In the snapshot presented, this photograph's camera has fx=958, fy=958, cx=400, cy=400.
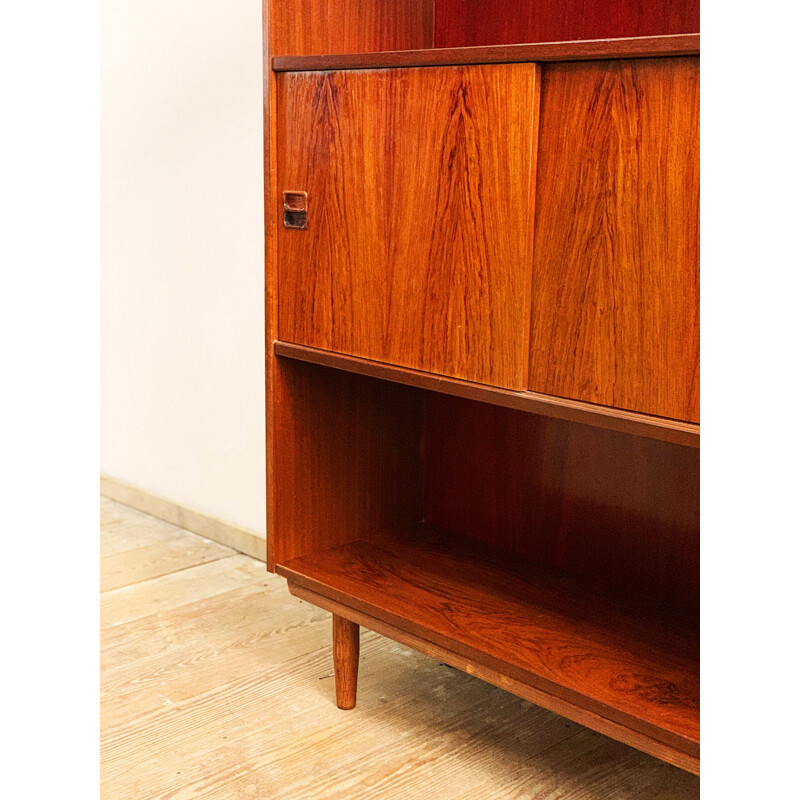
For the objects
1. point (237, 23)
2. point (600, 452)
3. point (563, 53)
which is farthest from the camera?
point (237, 23)

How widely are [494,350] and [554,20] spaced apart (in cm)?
65

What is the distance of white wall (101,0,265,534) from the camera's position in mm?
2395

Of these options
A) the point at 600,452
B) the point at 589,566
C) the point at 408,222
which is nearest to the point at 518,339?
the point at 408,222

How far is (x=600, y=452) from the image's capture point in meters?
1.64

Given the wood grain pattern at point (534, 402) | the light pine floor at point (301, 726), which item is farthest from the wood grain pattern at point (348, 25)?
the light pine floor at point (301, 726)

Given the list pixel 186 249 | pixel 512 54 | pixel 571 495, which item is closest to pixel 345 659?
pixel 571 495

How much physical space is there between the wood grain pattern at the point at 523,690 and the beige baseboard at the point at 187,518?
85 centimetres

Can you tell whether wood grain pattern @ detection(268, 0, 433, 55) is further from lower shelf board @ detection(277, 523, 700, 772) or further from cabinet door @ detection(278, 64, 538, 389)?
lower shelf board @ detection(277, 523, 700, 772)

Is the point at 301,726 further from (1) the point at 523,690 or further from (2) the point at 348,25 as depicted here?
(2) the point at 348,25

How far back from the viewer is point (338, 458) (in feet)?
5.82

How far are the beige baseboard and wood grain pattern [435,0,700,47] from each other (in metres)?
1.37

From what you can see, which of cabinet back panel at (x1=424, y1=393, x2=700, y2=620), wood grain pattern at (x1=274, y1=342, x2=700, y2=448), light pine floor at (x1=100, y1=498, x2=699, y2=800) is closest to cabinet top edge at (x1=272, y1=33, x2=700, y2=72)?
wood grain pattern at (x1=274, y1=342, x2=700, y2=448)

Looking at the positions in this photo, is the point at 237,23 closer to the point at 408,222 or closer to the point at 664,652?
the point at 408,222
